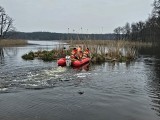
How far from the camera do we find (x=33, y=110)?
406 inches

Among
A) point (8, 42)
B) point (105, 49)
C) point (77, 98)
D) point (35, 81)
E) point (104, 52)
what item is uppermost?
point (8, 42)

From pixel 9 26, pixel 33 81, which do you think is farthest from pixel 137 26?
pixel 33 81

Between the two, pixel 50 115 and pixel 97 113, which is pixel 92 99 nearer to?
pixel 97 113

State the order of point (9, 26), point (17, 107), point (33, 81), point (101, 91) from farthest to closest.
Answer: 1. point (9, 26)
2. point (33, 81)
3. point (101, 91)
4. point (17, 107)

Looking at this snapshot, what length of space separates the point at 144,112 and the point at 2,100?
17.5ft

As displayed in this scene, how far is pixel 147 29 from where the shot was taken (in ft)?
275

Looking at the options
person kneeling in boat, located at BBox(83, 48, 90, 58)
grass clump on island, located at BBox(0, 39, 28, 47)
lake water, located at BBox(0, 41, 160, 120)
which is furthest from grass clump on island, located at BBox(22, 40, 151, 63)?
grass clump on island, located at BBox(0, 39, 28, 47)

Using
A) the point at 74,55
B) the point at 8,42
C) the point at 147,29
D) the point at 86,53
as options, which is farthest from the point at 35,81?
the point at 147,29

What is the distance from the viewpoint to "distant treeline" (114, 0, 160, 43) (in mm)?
64812

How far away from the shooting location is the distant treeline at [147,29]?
64.8 meters

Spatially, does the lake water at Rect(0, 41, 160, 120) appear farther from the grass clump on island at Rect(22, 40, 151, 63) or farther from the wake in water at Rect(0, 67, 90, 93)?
the grass clump on island at Rect(22, 40, 151, 63)

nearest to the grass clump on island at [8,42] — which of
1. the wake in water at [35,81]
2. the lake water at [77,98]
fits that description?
the wake in water at [35,81]

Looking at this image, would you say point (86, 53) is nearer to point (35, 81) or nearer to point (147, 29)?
point (35, 81)

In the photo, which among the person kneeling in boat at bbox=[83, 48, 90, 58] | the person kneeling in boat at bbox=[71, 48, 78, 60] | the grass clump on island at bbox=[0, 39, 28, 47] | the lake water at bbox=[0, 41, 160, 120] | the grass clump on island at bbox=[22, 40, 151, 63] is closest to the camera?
the lake water at bbox=[0, 41, 160, 120]
